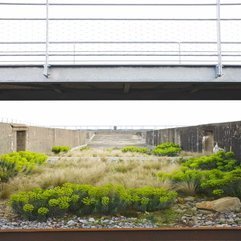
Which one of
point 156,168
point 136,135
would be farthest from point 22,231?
point 136,135

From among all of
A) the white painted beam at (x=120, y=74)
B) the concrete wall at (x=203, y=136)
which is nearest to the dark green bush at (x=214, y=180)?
the concrete wall at (x=203, y=136)

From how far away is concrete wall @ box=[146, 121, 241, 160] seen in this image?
1807cm

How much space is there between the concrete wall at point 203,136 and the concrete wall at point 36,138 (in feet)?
32.4

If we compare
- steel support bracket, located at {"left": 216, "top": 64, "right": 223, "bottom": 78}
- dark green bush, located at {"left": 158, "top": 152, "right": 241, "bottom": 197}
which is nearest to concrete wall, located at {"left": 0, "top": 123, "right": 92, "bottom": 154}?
dark green bush, located at {"left": 158, "top": 152, "right": 241, "bottom": 197}

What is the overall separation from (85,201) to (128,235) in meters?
4.50

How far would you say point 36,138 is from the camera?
2698 cm

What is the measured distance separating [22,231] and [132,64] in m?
3.78

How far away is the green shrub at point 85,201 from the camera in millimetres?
9789

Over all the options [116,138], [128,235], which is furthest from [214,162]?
[116,138]

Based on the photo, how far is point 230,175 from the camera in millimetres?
12695

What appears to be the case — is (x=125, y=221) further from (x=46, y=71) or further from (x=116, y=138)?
(x=116, y=138)
